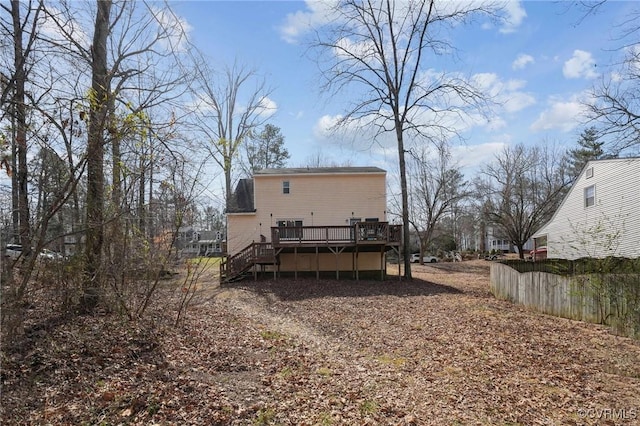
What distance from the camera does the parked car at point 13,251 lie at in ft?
14.3

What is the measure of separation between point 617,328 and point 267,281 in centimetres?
1327

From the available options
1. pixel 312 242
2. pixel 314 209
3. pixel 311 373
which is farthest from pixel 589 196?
pixel 311 373

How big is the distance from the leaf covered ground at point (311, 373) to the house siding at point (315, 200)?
12.3m

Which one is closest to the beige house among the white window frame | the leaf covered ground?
the white window frame

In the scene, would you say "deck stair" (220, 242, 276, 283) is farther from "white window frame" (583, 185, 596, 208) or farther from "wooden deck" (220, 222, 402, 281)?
"white window frame" (583, 185, 596, 208)

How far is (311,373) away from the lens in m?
5.41

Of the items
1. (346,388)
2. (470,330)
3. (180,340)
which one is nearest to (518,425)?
(346,388)

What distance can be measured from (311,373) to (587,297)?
8.29 m

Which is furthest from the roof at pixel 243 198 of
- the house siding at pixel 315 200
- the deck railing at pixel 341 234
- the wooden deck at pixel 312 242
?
the deck railing at pixel 341 234

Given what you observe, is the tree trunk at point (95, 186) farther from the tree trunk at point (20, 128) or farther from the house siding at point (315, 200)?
the house siding at point (315, 200)

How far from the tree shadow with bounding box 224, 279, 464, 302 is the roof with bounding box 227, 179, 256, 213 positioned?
16.7ft

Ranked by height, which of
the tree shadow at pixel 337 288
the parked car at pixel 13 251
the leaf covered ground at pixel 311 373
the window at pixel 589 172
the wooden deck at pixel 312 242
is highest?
the window at pixel 589 172

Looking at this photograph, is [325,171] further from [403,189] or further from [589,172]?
[589,172]

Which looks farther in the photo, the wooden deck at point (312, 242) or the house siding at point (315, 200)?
the house siding at point (315, 200)
